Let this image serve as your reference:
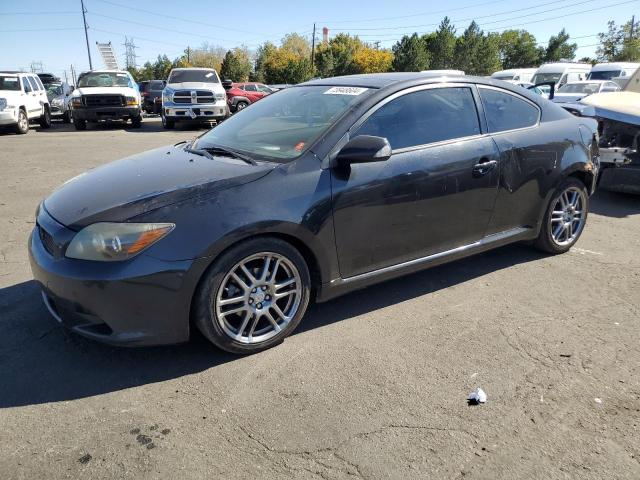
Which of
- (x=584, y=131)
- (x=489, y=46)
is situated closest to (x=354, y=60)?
(x=489, y=46)

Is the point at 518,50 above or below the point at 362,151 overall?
above

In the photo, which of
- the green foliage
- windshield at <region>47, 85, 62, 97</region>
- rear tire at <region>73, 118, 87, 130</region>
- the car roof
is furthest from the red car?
the green foliage

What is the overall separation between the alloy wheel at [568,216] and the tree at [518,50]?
263 ft

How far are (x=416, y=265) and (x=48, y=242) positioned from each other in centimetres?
240

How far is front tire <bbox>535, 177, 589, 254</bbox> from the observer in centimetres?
450

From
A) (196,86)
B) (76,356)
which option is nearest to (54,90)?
(196,86)

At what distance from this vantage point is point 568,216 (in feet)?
15.3

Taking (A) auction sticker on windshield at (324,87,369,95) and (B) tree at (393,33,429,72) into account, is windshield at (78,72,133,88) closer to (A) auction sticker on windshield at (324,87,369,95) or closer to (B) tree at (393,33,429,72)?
(A) auction sticker on windshield at (324,87,369,95)

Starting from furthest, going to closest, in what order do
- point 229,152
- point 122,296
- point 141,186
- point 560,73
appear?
point 560,73
point 229,152
point 141,186
point 122,296

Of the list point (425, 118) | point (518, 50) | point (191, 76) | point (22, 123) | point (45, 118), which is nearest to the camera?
point (425, 118)

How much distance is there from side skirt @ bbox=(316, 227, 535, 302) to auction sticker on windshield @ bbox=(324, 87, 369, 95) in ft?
4.14

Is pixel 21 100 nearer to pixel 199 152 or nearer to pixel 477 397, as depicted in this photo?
pixel 199 152

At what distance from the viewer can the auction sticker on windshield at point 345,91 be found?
353cm

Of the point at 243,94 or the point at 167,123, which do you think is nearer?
the point at 167,123
